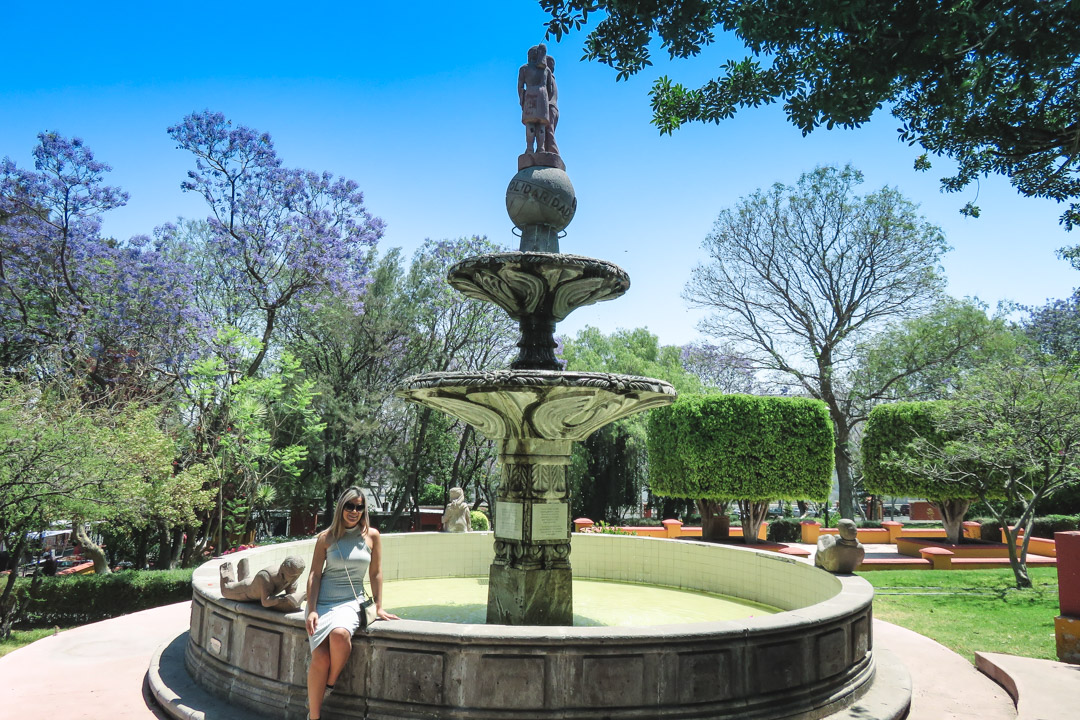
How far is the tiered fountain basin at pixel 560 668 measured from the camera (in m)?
5.16

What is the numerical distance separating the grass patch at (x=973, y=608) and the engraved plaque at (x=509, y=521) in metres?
5.91

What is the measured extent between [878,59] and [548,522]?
5711mm

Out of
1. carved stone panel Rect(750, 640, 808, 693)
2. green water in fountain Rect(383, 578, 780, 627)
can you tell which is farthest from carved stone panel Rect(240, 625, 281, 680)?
carved stone panel Rect(750, 640, 808, 693)

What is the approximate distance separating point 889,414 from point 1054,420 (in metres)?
10.1

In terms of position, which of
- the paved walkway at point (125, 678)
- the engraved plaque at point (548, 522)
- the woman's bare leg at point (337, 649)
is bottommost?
the paved walkway at point (125, 678)

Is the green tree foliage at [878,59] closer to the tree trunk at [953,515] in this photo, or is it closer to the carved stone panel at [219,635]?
the carved stone panel at [219,635]

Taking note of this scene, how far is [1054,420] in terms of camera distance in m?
14.5

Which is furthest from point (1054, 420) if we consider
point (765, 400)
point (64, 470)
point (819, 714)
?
point (64, 470)

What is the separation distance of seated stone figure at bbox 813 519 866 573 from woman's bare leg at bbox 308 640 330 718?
655 centimetres

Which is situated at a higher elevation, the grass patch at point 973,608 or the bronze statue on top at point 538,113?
the bronze statue on top at point 538,113

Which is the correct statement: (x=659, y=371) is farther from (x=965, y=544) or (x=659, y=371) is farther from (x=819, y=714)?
(x=819, y=714)

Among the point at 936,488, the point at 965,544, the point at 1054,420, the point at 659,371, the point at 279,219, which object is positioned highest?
the point at 279,219

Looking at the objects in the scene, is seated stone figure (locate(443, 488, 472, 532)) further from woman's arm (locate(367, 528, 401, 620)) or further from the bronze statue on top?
woman's arm (locate(367, 528, 401, 620))

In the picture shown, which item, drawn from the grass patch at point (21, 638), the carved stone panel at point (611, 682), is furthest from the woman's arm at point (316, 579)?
the grass patch at point (21, 638)
